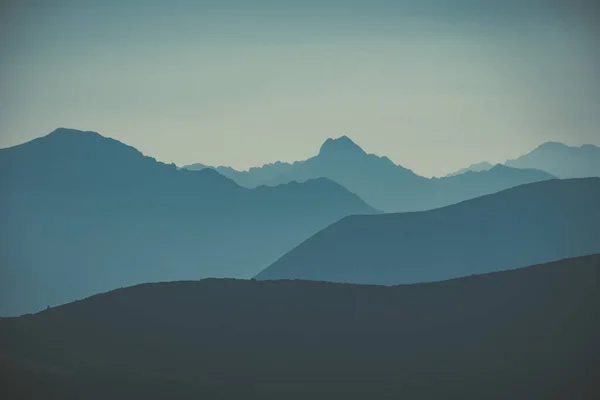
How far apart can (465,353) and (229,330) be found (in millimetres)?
26732

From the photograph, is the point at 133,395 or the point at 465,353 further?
the point at 465,353

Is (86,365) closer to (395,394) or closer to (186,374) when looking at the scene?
(186,374)

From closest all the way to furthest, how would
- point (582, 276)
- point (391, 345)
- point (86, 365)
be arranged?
point (86, 365) < point (391, 345) < point (582, 276)

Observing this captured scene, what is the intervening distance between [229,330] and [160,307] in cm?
1030

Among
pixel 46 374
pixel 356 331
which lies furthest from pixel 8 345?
pixel 356 331

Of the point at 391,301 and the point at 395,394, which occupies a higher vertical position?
the point at 391,301

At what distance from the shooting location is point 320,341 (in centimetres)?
8488

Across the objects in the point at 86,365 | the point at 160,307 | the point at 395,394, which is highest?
the point at 160,307

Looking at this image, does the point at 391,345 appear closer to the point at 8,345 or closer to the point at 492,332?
the point at 492,332

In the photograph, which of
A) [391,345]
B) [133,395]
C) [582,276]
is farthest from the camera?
[582,276]

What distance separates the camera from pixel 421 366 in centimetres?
7912

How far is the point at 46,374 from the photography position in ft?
238

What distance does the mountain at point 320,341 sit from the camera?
243ft

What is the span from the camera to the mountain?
2913 inches
